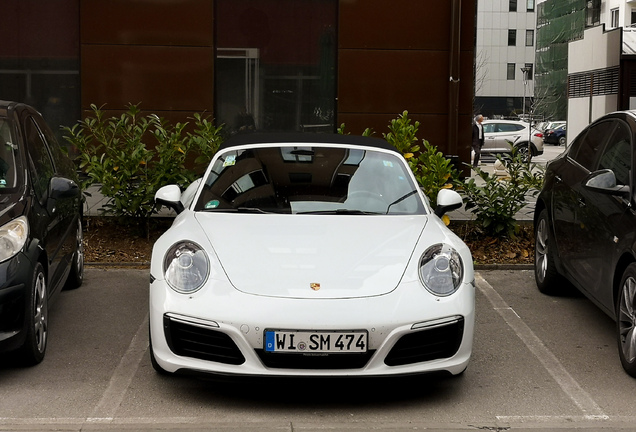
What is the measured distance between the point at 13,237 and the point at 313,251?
176cm

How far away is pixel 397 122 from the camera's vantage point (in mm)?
9766

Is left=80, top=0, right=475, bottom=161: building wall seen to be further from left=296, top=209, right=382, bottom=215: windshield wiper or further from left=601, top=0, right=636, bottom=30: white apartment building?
left=601, top=0, right=636, bottom=30: white apartment building

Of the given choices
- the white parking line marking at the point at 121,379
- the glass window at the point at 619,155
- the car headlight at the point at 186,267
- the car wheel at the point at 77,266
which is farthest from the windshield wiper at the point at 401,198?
the car wheel at the point at 77,266

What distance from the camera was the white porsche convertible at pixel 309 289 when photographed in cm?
482

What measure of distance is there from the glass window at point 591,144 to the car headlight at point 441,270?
226 centimetres

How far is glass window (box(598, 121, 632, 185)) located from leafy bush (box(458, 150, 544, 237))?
9.00ft

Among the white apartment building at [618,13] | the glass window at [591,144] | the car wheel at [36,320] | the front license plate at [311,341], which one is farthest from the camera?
the white apartment building at [618,13]

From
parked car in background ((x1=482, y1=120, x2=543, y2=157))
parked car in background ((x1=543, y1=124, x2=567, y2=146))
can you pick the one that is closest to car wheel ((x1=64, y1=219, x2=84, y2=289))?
parked car in background ((x1=482, y1=120, x2=543, y2=157))

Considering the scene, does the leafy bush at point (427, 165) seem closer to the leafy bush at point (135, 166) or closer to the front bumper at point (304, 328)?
the leafy bush at point (135, 166)

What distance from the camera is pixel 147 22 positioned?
14.3 meters

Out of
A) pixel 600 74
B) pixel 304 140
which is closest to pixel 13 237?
pixel 304 140

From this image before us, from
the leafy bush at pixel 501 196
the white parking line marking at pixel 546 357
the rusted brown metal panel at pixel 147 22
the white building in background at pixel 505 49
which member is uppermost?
the white building in background at pixel 505 49

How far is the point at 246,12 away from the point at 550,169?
7.35 meters

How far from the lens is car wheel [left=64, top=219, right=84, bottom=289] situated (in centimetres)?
772
